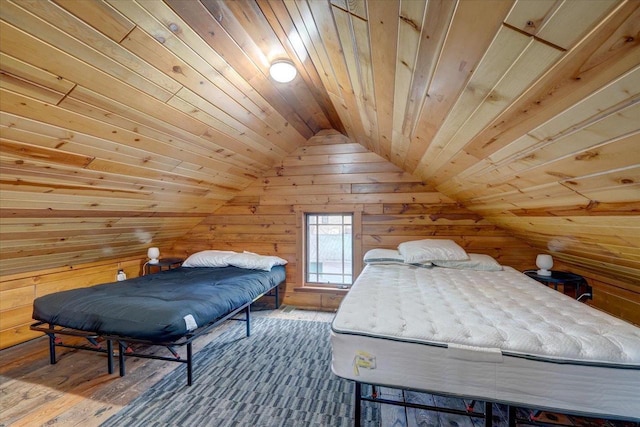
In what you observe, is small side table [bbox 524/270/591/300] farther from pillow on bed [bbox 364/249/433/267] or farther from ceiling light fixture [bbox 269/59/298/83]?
ceiling light fixture [bbox 269/59/298/83]

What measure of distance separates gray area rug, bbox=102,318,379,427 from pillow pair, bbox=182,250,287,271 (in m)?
0.89

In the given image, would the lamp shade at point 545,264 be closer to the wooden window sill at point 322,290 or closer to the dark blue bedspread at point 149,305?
the wooden window sill at point 322,290

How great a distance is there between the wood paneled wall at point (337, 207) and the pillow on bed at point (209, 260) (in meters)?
0.37

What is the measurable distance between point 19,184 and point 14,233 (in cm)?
69

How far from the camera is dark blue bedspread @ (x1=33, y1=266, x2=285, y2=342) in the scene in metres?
1.84

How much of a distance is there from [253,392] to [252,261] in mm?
1627

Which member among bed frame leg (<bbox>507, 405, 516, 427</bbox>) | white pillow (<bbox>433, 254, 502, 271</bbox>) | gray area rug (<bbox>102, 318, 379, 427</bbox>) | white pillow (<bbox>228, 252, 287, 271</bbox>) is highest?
Answer: white pillow (<bbox>433, 254, 502, 271</bbox>)

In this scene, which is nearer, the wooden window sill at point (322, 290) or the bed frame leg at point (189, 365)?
the bed frame leg at point (189, 365)

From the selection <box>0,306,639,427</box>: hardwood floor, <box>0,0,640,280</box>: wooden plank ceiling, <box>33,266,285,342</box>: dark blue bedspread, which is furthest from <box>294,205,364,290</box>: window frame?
<box>0,306,639,427</box>: hardwood floor

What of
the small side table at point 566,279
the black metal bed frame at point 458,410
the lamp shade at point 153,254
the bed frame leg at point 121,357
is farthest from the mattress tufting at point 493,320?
the lamp shade at point 153,254

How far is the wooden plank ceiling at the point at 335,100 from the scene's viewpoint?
801mm

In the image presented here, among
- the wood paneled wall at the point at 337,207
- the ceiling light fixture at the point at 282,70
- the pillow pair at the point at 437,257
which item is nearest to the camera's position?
the ceiling light fixture at the point at 282,70

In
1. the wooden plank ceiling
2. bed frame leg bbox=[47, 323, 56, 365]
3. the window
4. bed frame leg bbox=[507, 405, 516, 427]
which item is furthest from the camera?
the window

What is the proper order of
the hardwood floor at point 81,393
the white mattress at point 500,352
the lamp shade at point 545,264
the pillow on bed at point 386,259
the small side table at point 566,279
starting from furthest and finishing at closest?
the pillow on bed at point 386,259
the lamp shade at point 545,264
the small side table at point 566,279
the hardwood floor at point 81,393
the white mattress at point 500,352
